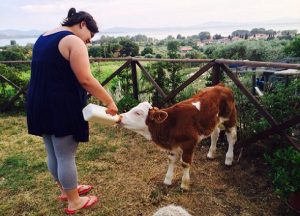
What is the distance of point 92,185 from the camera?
4371 mm

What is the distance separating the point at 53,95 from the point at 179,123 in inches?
64.0

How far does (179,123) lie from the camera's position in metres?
3.97

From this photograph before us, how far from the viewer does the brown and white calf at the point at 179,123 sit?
3.88 meters

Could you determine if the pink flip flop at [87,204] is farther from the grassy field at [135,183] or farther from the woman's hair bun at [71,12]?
the woman's hair bun at [71,12]

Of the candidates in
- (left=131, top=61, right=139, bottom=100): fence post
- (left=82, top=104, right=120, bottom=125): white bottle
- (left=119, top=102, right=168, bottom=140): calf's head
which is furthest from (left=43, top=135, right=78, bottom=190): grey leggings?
(left=131, top=61, right=139, bottom=100): fence post

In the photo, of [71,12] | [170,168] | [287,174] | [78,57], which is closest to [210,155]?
[170,168]

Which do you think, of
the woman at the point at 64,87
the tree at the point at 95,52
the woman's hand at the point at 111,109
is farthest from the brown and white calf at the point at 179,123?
the tree at the point at 95,52

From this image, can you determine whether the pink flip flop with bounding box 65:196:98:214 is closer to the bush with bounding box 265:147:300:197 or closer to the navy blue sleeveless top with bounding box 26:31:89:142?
the navy blue sleeveless top with bounding box 26:31:89:142

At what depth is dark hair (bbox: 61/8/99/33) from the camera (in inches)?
116

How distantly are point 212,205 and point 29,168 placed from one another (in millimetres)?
2863

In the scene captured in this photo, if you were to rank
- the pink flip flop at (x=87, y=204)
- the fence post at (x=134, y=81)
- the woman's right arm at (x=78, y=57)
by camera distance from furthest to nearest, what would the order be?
the fence post at (x=134, y=81), the pink flip flop at (x=87, y=204), the woman's right arm at (x=78, y=57)

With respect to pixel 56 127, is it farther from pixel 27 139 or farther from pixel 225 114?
pixel 27 139

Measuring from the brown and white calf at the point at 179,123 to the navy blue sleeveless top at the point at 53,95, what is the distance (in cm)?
80

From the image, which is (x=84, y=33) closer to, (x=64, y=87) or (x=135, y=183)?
(x=64, y=87)
